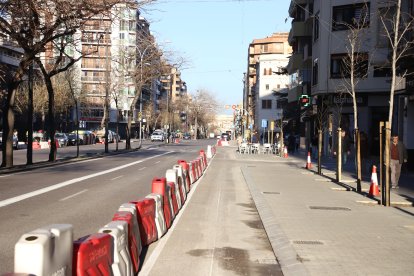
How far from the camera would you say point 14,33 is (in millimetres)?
20719

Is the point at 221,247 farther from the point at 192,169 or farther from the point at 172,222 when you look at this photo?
the point at 192,169

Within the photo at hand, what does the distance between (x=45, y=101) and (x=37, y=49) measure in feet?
152

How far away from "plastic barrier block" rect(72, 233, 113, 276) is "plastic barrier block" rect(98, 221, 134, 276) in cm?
11

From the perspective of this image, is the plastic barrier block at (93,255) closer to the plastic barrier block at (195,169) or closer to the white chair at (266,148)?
the plastic barrier block at (195,169)

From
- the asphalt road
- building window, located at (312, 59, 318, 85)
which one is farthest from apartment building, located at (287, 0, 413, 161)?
the asphalt road

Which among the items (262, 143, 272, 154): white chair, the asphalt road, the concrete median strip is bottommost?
the asphalt road

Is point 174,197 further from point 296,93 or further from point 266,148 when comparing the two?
point 296,93

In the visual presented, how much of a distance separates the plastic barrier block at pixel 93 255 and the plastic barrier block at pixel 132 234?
3.79 ft

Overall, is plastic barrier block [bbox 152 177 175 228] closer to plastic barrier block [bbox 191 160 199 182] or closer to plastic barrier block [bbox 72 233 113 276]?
plastic barrier block [bbox 72 233 113 276]

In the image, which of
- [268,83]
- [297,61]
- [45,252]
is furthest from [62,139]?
[268,83]

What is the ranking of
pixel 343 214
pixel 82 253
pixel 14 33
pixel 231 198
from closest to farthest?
pixel 82 253 < pixel 343 214 < pixel 231 198 < pixel 14 33

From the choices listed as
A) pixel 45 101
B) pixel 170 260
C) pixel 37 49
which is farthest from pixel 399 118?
pixel 45 101

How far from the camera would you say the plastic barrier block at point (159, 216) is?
8.50 meters

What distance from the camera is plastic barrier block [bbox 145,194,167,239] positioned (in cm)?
850
